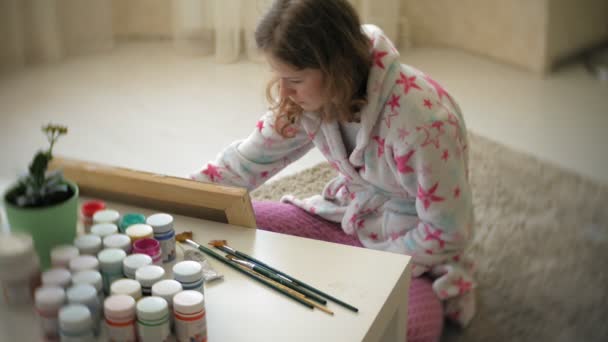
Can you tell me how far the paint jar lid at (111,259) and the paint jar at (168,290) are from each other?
56 millimetres

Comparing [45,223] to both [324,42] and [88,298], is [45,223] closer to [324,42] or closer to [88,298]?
[88,298]

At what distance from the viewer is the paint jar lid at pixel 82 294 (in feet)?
2.40

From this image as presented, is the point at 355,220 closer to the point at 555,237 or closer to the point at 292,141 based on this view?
the point at 292,141

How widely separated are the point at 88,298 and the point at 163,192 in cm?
28

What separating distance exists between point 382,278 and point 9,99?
1758mm

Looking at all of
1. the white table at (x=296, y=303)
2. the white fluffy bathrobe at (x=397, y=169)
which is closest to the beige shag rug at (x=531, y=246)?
the white fluffy bathrobe at (x=397, y=169)

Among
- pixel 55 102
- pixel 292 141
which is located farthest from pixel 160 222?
pixel 55 102

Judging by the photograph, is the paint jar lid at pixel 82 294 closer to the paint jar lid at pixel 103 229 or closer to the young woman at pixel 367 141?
the paint jar lid at pixel 103 229

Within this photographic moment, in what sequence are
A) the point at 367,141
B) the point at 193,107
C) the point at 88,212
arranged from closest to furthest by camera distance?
the point at 88,212
the point at 367,141
the point at 193,107

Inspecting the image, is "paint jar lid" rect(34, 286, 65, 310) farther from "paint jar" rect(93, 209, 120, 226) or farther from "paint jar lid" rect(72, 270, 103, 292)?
"paint jar" rect(93, 209, 120, 226)

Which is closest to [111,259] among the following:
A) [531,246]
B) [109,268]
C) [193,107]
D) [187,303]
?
[109,268]

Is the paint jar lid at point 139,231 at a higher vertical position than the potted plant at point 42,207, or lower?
lower

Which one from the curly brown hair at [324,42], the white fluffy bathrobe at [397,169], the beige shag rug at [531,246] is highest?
the curly brown hair at [324,42]

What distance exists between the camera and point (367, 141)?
1.16 metres
